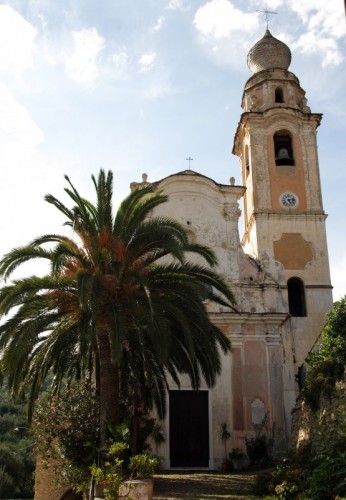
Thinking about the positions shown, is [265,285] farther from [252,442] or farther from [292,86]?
[292,86]

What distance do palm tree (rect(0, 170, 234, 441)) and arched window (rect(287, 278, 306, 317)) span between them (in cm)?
1062

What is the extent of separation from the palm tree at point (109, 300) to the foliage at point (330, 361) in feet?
8.52

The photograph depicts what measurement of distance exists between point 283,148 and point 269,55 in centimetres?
556

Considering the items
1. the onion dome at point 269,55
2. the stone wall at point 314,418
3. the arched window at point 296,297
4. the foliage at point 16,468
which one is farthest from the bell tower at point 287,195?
the foliage at point 16,468

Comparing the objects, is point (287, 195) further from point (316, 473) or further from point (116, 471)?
point (116, 471)

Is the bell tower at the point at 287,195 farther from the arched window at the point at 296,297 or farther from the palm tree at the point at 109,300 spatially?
the palm tree at the point at 109,300

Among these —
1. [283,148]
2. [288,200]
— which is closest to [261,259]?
[288,200]

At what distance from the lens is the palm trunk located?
1377 centimetres

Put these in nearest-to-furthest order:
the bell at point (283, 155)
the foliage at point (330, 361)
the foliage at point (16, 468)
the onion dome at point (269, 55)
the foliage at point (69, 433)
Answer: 1. the foliage at point (69, 433)
2. the foliage at point (330, 361)
3. the bell at point (283, 155)
4. the onion dome at point (269, 55)
5. the foliage at point (16, 468)

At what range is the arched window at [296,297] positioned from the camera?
2512 cm

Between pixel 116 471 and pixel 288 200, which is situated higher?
pixel 288 200

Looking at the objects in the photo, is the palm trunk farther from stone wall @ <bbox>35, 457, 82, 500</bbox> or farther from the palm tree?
stone wall @ <bbox>35, 457, 82, 500</bbox>

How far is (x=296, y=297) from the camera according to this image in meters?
25.5

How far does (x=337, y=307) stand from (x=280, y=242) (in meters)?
10.9
